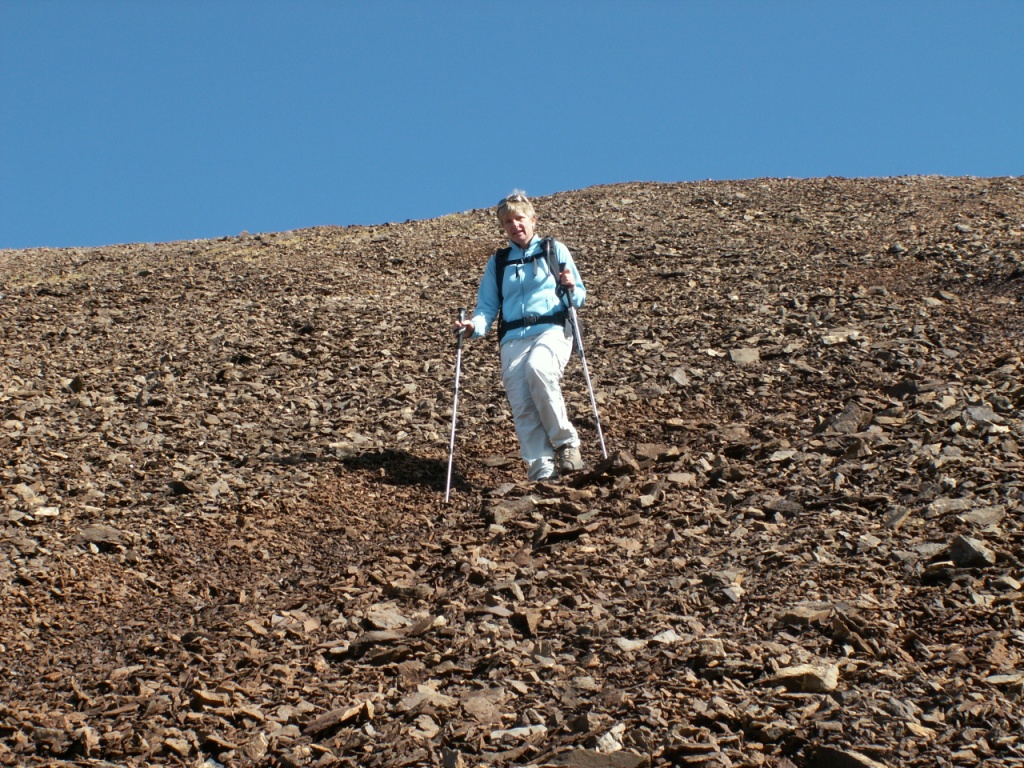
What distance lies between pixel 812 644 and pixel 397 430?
216 inches

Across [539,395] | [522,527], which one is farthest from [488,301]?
[522,527]

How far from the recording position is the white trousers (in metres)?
8.05

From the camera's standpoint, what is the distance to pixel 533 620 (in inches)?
227

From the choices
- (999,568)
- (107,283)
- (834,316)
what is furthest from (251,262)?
(999,568)

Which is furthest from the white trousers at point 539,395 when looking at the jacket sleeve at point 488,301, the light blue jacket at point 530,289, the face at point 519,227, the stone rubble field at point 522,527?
the face at point 519,227

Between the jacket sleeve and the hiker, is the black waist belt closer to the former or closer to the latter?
the hiker

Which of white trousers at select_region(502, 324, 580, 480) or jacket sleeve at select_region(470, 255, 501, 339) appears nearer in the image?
white trousers at select_region(502, 324, 580, 480)

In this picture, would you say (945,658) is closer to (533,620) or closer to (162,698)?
(533,620)

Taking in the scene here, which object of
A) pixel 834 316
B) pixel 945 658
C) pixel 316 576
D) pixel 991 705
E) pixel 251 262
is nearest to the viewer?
pixel 991 705

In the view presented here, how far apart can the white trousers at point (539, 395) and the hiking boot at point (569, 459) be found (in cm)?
5

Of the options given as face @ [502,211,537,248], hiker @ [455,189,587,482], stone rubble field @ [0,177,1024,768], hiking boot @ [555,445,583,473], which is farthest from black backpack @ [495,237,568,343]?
stone rubble field @ [0,177,1024,768]

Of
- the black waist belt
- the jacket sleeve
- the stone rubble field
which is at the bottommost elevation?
the stone rubble field

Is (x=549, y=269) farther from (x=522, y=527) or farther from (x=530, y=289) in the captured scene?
(x=522, y=527)

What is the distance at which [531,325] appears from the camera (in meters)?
8.37
